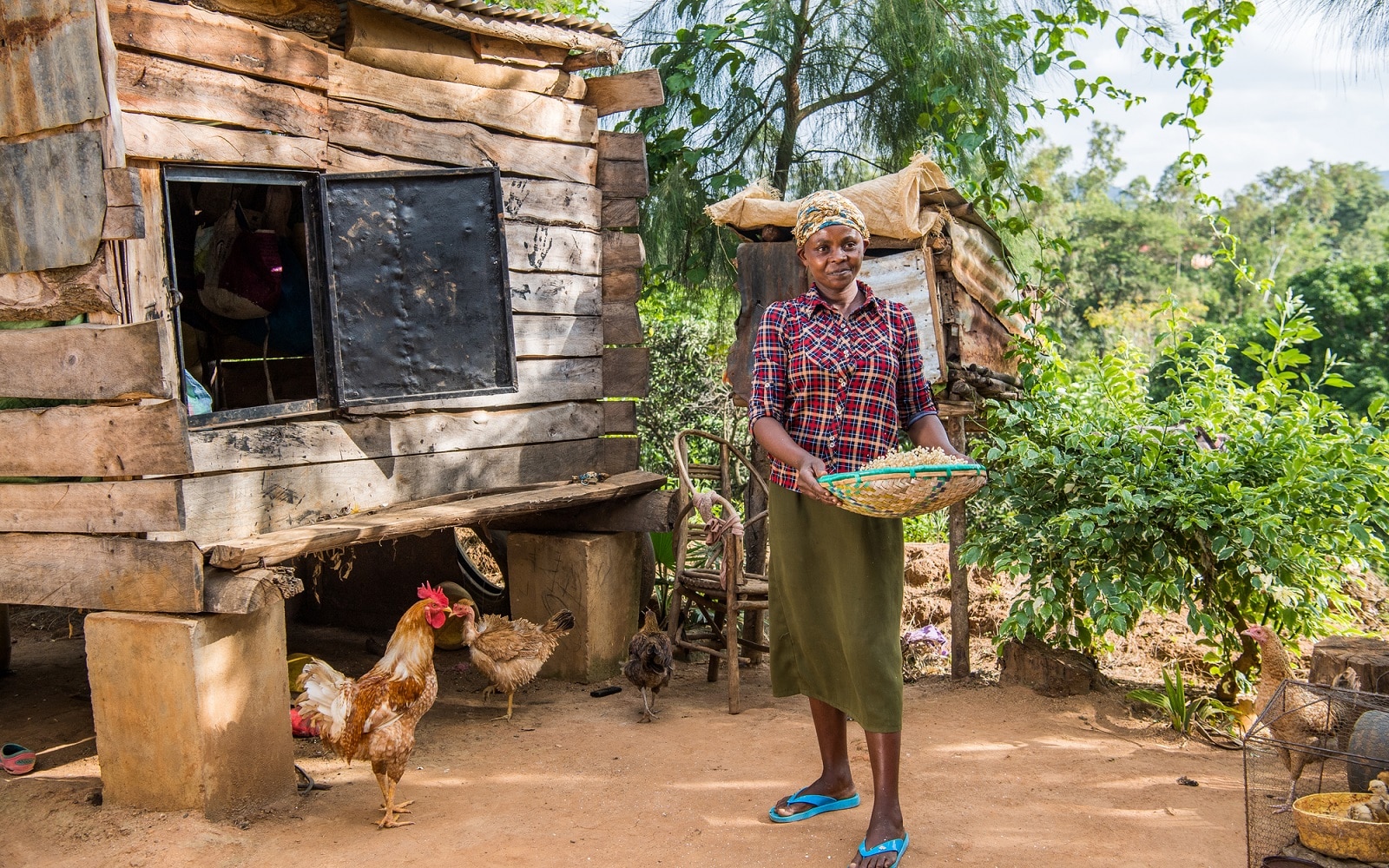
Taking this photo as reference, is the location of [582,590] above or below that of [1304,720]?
above

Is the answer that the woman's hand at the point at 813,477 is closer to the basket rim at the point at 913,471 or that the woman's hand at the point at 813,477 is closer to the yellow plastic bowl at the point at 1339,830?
the basket rim at the point at 913,471

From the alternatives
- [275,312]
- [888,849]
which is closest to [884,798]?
[888,849]

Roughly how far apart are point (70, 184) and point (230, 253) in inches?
84.2

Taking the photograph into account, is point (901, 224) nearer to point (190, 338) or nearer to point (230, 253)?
point (230, 253)

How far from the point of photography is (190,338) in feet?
24.8

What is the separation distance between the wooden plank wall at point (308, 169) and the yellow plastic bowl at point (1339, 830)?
13.0 feet

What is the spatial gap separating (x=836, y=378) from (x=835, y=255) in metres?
0.42

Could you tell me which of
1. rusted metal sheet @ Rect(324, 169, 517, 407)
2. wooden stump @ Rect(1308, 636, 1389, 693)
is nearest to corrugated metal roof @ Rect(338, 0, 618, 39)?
rusted metal sheet @ Rect(324, 169, 517, 407)

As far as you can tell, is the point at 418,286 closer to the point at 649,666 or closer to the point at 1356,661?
the point at 649,666

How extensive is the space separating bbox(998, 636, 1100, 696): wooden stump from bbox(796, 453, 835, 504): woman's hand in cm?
299

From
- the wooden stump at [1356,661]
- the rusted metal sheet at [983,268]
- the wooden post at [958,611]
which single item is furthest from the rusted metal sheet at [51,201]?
the wooden stump at [1356,661]

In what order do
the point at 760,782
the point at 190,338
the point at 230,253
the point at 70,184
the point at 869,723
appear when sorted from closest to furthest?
the point at 869,723 < the point at 70,184 < the point at 760,782 < the point at 230,253 < the point at 190,338

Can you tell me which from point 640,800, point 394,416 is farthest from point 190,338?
point 640,800

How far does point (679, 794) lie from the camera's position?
14.2ft
